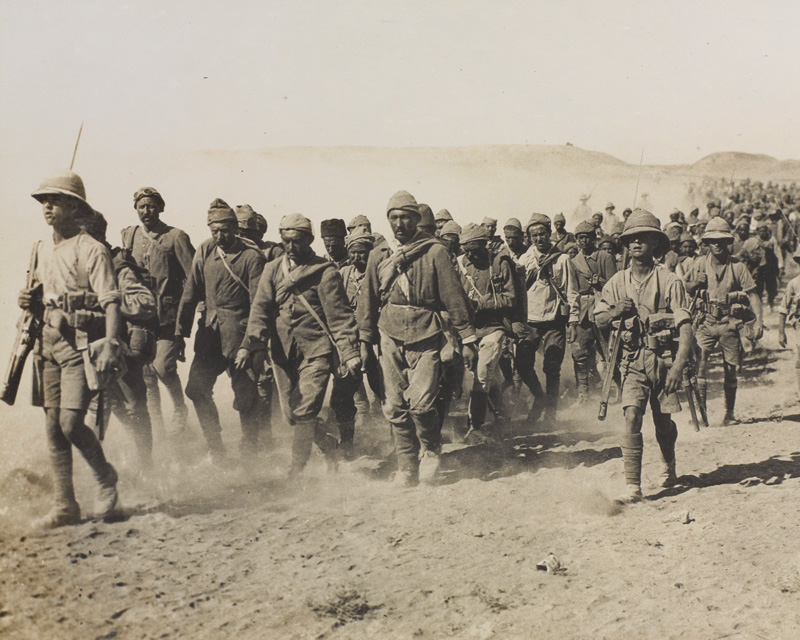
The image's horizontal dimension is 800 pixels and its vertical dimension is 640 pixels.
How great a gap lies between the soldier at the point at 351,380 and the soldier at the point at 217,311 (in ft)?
2.72

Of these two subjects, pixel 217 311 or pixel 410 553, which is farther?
pixel 217 311

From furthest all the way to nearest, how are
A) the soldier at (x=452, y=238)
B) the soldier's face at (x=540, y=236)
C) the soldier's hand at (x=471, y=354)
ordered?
the soldier at (x=452, y=238)
the soldier's face at (x=540, y=236)
the soldier's hand at (x=471, y=354)

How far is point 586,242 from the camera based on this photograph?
36.3ft

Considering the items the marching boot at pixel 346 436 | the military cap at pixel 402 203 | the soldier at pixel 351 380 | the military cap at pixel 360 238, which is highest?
the military cap at pixel 402 203

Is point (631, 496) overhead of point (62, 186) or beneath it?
beneath

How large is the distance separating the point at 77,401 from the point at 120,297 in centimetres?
75

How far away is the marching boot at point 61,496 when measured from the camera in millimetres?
5125

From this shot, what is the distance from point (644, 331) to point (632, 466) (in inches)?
43.5

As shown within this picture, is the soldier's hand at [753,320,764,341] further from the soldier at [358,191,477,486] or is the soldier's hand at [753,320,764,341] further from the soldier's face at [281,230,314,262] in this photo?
the soldier's face at [281,230,314,262]

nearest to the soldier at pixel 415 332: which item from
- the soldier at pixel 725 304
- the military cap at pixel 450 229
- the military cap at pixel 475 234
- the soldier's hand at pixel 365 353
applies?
the soldier's hand at pixel 365 353

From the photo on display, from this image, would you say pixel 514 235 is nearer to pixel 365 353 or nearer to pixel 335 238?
pixel 335 238

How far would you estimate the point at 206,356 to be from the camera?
714 centimetres

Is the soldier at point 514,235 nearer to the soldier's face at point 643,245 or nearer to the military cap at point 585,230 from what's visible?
the military cap at point 585,230

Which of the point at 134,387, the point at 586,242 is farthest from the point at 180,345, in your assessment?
the point at 586,242
